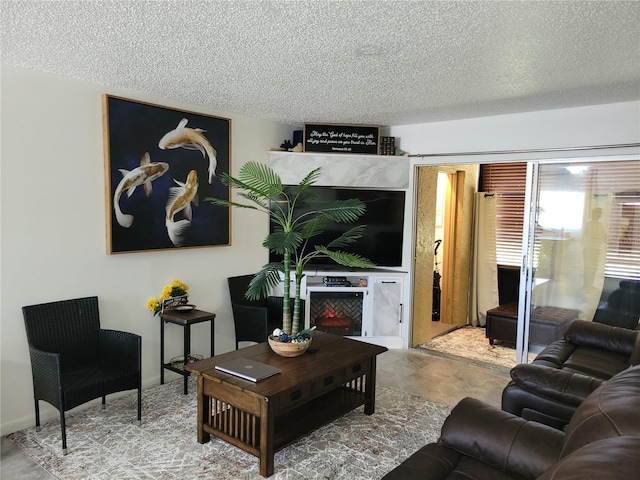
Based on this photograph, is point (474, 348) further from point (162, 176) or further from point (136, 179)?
point (136, 179)

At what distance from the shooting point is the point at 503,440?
6.16 feet

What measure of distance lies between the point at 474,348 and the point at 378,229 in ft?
5.95

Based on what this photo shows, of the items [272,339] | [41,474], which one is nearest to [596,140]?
[272,339]

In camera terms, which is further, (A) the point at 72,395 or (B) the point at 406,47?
(A) the point at 72,395

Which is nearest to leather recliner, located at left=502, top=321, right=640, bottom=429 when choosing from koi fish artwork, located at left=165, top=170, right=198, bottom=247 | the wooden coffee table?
the wooden coffee table

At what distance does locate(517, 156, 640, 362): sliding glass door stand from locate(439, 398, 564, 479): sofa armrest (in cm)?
263

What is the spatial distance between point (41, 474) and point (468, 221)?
5.36 meters

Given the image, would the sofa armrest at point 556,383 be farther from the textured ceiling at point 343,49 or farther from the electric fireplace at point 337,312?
the electric fireplace at point 337,312

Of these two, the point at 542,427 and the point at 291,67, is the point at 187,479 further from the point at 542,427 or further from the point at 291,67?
the point at 291,67

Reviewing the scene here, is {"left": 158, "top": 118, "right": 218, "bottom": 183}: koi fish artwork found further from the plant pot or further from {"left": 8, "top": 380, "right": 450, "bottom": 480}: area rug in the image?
{"left": 8, "top": 380, "right": 450, "bottom": 480}: area rug

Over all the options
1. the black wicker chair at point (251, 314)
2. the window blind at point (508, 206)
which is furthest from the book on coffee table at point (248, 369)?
the window blind at point (508, 206)

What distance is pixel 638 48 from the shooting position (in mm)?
2592

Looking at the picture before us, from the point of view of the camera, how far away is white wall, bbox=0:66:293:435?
3.07 metres

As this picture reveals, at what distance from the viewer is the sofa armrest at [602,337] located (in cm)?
331
